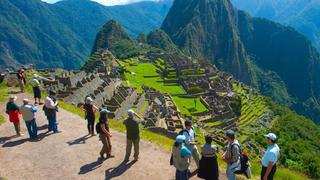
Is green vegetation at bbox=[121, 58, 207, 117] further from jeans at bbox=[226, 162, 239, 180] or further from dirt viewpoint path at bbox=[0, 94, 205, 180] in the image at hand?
jeans at bbox=[226, 162, 239, 180]

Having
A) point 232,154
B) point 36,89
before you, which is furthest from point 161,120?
point 232,154

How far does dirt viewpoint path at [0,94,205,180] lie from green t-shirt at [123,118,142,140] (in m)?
1.41

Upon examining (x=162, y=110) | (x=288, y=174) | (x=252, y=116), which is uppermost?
(x=288, y=174)

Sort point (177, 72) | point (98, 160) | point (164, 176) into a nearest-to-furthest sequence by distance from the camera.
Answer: point (164, 176) < point (98, 160) < point (177, 72)

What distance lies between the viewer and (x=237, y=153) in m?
13.6

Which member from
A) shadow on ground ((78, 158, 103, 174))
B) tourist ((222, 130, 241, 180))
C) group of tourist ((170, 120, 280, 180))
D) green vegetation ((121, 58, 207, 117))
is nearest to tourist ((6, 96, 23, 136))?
shadow on ground ((78, 158, 103, 174))

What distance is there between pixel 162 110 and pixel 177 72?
2213 inches

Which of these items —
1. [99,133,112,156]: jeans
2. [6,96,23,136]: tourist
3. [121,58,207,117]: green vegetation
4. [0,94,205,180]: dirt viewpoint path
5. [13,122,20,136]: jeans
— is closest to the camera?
[0,94,205,180]: dirt viewpoint path

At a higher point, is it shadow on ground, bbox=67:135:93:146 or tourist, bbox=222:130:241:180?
tourist, bbox=222:130:241:180

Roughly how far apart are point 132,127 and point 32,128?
6538mm

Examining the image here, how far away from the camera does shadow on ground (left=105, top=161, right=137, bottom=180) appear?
16109mm

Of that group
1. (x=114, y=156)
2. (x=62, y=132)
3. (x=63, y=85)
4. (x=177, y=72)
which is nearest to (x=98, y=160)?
(x=114, y=156)

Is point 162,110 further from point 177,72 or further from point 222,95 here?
point 177,72

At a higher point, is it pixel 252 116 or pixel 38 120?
pixel 38 120
